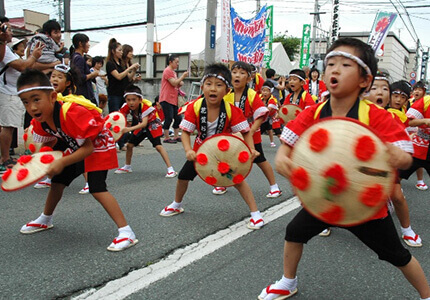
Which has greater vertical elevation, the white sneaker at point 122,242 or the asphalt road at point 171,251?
the white sneaker at point 122,242

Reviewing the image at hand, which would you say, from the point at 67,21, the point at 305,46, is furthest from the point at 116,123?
the point at 305,46

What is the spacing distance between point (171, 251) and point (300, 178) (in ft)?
5.34

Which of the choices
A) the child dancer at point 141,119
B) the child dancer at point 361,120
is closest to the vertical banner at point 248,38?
the child dancer at point 141,119

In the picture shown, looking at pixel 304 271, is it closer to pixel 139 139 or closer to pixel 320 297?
pixel 320 297

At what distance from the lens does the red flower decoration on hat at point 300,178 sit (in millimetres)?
1873

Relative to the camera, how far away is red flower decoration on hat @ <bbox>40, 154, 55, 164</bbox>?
2.82 meters

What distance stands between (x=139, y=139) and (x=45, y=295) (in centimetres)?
404

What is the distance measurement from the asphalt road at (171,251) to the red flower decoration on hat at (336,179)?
1029 millimetres

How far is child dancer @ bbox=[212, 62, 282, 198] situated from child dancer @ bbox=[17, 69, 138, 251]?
2.07m

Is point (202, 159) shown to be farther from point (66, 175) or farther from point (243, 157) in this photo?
point (66, 175)

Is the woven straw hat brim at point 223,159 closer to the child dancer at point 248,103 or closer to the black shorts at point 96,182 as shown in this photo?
the black shorts at point 96,182

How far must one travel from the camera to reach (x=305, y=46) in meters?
25.0

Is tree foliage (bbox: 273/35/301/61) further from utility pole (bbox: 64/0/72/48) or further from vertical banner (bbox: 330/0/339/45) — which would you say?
utility pole (bbox: 64/0/72/48)

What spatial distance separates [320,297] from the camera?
2500 mm
